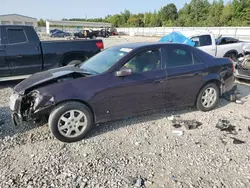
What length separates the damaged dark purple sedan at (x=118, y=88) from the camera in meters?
3.30

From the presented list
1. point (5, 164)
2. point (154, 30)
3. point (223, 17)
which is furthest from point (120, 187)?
point (223, 17)

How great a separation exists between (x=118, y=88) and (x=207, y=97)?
87.7 inches

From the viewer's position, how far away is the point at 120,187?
2.46 meters

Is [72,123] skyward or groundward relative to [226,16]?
groundward

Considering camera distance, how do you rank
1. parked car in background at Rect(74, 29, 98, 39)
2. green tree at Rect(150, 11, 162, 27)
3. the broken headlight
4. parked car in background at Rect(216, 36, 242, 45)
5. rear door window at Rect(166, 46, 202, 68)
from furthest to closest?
green tree at Rect(150, 11, 162, 27)
parked car in background at Rect(74, 29, 98, 39)
parked car in background at Rect(216, 36, 242, 45)
rear door window at Rect(166, 46, 202, 68)
the broken headlight

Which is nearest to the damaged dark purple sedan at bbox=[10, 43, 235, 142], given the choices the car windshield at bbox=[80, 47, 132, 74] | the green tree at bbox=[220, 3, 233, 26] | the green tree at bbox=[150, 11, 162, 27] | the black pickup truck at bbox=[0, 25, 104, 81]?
the car windshield at bbox=[80, 47, 132, 74]

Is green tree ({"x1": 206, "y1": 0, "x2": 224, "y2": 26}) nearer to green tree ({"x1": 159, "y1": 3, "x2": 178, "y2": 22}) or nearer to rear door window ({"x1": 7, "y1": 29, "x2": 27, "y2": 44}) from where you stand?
green tree ({"x1": 159, "y1": 3, "x2": 178, "y2": 22})

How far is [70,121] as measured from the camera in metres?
3.35

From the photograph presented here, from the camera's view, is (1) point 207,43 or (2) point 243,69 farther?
(1) point 207,43

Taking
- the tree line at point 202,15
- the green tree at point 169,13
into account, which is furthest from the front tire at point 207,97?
the green tree at point 169,13

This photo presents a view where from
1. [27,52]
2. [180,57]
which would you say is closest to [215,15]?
[27,52]

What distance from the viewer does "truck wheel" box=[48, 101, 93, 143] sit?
3.25 m

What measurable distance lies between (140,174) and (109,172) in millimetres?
409

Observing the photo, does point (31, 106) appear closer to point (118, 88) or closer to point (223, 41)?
point (118, 88)
